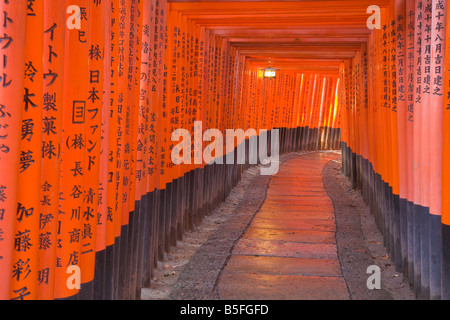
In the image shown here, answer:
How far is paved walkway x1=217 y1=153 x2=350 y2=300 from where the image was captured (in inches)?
225

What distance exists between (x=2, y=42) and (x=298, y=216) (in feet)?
26.3

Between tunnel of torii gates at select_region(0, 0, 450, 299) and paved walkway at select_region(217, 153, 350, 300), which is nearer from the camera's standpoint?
tunnel of torii gates at select_region(0, 0, 450, 299)

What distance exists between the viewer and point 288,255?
7184 millimetres

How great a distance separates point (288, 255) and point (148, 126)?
291cm

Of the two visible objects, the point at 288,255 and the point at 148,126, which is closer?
the point at 148,126

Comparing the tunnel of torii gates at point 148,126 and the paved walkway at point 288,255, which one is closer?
the tunnel of torii gates at point 148,126

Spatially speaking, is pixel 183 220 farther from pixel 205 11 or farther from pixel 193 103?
pixel 205 11

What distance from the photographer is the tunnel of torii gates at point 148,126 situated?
2.73 metres

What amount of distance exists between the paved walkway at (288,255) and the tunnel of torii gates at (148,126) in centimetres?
93

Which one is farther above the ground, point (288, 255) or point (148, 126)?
point (148, 126)

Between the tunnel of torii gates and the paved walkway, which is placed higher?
the tunnel of torii gates

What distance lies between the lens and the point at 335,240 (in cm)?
802

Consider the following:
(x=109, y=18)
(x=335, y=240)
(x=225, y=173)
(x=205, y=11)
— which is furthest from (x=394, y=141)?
(x=225, y=173)

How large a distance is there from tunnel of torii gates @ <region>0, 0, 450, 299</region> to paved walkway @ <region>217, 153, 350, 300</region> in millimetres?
929
